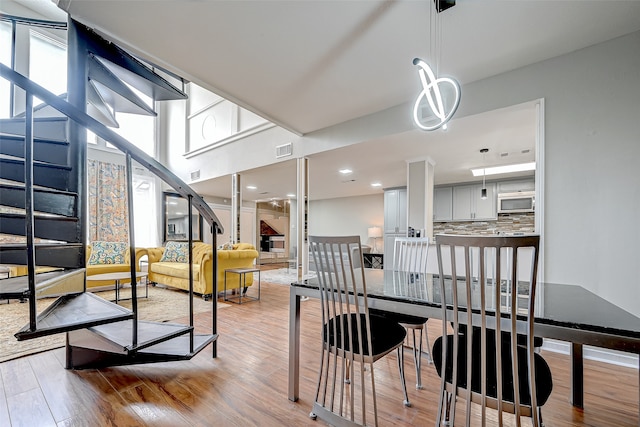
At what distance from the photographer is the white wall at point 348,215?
8.43 metres

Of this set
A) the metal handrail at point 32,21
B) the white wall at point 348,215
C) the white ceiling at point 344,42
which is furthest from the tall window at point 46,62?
the white wall at point 348,215

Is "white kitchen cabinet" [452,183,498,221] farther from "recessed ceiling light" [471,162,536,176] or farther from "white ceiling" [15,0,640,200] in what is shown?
"white ceiling" [15,0,640,200]

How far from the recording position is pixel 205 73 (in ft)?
8.82

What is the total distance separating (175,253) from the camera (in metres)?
5.10

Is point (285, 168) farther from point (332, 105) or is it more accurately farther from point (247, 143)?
point (332, 105)

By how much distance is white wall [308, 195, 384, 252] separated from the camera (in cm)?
843

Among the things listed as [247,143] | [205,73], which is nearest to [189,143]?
[247,143]

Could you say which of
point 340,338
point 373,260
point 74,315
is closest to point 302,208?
point 340,338

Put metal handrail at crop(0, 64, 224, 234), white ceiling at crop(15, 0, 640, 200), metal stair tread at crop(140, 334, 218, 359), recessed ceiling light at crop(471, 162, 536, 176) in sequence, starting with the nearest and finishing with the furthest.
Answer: metal handrail at crop(0, 64, 224, 234) < metal stair tread at crop(140, 334, 218, 359) < white ceiling at crop(15, 0, 640, 200) < recessed ceiling light at crop(471, 162, 536, 176)

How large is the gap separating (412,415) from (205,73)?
10.7 feet

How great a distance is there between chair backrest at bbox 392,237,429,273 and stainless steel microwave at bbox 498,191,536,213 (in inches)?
150

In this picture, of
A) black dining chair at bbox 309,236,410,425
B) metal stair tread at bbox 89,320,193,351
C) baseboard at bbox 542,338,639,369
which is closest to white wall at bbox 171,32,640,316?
baseboard at bbox 542,338,639,369

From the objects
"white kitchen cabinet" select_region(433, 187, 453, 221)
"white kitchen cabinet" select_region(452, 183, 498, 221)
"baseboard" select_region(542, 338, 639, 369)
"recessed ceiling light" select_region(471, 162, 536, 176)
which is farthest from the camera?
"white kitchen cabinet" select_region(433, 187, 453, 221)

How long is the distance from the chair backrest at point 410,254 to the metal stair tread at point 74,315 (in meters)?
2.09
